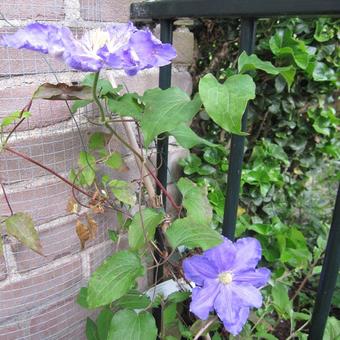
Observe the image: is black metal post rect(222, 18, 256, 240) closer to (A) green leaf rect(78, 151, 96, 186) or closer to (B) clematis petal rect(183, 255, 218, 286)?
(B) clematis petal rect(183, 255, 218, 286)

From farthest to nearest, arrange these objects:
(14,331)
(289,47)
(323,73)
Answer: (323,73) → (289,47) → (14,331)

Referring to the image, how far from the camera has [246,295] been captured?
2.04ft

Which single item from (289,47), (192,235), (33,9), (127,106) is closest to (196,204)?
(192,235)

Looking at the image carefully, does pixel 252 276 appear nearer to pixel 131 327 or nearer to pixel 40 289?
pixel 131 327

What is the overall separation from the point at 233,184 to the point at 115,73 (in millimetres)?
318

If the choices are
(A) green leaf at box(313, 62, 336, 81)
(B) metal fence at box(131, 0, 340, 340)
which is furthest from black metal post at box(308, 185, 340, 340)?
(A) green leaf at box(313, 62, 336, 81)

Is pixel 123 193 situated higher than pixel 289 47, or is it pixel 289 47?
pixel 289 47

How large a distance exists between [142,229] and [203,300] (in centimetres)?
14

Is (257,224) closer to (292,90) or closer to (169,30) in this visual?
(292,90)

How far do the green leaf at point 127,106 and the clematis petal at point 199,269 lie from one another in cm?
23

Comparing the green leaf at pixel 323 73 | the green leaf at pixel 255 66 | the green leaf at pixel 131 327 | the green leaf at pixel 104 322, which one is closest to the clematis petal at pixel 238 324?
the green leaf at pixel 131 327

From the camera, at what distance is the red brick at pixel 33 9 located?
615mm

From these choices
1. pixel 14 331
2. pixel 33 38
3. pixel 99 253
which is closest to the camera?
pixel 33 38

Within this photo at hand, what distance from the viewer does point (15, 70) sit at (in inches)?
25.5
